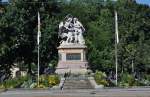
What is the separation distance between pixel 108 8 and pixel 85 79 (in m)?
47.6

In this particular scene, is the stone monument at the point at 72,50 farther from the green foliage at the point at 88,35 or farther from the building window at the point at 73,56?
the green foliage at the point at 88,35

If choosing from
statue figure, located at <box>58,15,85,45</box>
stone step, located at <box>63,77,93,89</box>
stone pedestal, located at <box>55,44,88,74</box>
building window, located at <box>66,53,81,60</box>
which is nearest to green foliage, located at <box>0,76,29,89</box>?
stone step, located at <box>63,77,93,89</box>

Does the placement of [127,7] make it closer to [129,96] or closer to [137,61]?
[137,61]

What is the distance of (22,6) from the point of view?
82875mm

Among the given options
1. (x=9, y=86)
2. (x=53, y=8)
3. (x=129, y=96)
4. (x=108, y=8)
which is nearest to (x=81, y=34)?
(x=53, y=8)

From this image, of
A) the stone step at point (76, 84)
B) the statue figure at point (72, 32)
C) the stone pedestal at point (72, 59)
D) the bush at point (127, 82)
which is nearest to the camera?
the stone step at point (76, 84)

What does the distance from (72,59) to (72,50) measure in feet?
3.87

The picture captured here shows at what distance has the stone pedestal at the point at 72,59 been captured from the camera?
7231cm

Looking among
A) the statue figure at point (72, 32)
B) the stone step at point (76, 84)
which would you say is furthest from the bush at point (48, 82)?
the statue figure at point (72, 32)

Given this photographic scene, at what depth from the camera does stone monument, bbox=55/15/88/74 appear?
72.5 m

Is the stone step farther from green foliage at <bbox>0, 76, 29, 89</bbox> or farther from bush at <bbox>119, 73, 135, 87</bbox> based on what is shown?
green foliage at <bbox>0, 76, 29, 89</bbox>

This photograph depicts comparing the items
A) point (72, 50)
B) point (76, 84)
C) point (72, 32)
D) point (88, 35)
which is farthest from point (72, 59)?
point (88, 35)

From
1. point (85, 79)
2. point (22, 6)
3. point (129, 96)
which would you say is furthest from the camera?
point (22, 6)

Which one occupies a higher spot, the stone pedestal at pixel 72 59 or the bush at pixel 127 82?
the stone pedestal at pixel 72 59
